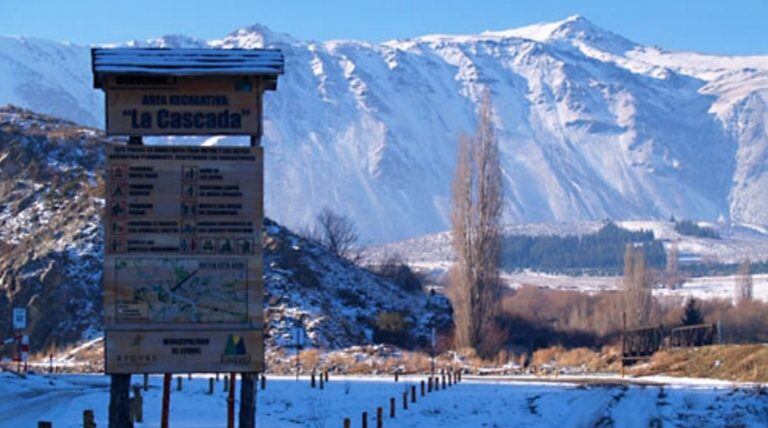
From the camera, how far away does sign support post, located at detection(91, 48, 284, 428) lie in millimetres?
15234

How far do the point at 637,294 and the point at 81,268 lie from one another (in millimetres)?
46187

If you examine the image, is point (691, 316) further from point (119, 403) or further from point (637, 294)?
point (119, 403)

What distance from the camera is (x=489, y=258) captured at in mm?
75750

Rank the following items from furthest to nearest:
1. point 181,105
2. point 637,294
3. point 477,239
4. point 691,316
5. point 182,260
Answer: point 637,294 → point 691,316 → point 477,239 → point 181,105 → point 182,260

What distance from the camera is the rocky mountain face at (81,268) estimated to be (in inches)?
2736

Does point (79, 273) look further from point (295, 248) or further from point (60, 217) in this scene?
point (295, 248)

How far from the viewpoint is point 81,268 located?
7238 centimetres

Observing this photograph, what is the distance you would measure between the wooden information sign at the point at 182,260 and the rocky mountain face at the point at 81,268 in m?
49.4

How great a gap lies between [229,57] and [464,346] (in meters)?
58.0

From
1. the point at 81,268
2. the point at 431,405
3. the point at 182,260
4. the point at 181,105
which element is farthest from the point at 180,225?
the point at 81,268

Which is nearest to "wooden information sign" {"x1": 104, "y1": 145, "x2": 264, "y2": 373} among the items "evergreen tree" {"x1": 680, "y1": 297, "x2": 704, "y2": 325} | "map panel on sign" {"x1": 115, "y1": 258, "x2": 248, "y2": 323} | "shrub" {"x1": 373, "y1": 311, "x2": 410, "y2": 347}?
"map panel on sign" {"x1": 115, "y1": 258, "x2": 248, "y2": 323}

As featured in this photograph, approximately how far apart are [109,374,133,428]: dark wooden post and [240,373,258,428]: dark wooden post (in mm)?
1316

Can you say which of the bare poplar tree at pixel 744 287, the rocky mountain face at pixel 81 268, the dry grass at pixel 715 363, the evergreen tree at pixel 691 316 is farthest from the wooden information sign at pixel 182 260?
the bare poplar tree at pixel 744 287

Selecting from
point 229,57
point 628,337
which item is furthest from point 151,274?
point 628,337
